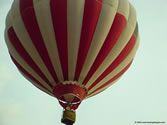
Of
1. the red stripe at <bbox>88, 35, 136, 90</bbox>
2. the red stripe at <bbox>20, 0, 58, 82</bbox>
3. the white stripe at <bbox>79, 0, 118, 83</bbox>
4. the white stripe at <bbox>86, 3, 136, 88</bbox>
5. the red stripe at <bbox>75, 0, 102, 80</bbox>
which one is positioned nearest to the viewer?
the red stripe at <bbox>75, 0, 102, 80</bbox>

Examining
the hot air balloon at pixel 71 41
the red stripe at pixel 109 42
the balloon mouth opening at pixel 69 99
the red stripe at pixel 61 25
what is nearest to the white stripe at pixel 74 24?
the hot air balloon at pixel 71 41

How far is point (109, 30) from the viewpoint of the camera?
9.75 meters

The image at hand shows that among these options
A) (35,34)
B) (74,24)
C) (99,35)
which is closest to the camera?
(74,24)

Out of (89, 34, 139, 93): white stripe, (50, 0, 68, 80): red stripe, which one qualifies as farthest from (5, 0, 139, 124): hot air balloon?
(89, 34, 139, 93): white stripe

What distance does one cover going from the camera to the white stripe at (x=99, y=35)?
9539mm

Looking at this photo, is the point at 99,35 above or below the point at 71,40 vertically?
above

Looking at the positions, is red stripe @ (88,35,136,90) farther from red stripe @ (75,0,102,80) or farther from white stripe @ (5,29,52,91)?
white stripe @ (5,29,52,91)

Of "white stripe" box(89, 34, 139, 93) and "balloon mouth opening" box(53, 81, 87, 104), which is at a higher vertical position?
"white stripe" box(89, 34, 139, 93)

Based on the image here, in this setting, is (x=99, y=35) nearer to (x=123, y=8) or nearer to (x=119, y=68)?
(x=123, y=8)

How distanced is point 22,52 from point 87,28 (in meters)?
2.51

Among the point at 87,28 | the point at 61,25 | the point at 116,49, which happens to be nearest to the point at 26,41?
the point at 61,25

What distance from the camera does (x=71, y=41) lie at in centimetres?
938

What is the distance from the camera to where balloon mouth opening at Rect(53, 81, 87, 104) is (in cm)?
942

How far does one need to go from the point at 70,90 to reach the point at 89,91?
38.8 inches
